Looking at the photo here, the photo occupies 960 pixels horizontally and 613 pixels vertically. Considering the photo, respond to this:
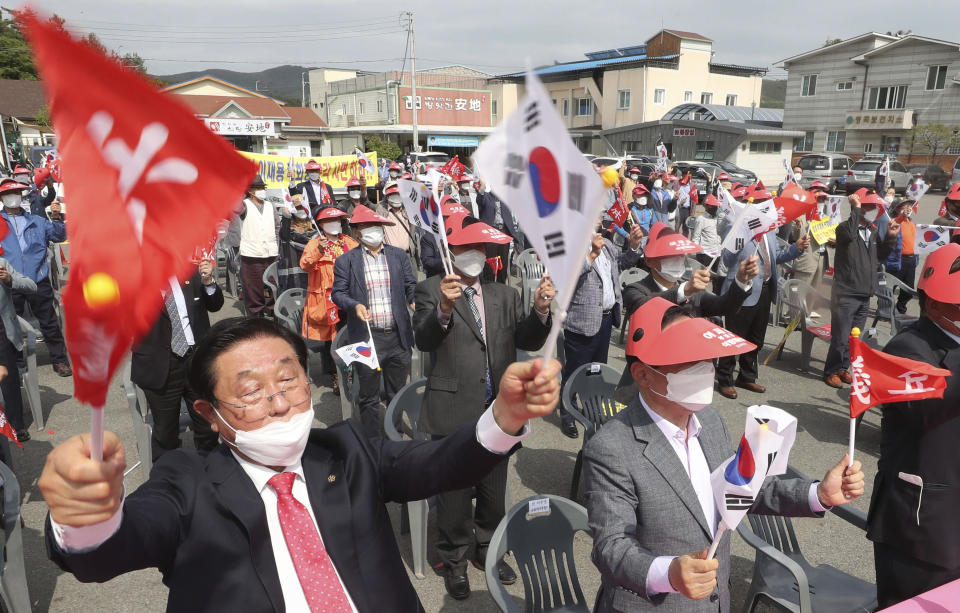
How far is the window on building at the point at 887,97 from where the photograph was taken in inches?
1575

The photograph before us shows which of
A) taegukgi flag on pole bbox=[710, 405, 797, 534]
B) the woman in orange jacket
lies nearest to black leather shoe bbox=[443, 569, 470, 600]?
taegukgi flag on pole bbox=[710, 405, 797, 534]

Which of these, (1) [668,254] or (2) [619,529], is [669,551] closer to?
(2) [619,529]

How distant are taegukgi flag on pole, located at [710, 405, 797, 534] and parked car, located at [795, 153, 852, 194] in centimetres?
3027

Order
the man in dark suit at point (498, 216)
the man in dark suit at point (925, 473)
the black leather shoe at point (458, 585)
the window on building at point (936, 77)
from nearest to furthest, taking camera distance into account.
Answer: the man in dark suit at point (925, 473) → the black leather shoe at point (458, 585) → the man in dark suit at point (498, 216) → the window on building at point (936, 77)

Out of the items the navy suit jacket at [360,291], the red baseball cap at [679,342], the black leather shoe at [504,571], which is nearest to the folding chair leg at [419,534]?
the black leather shoe at [504,571]

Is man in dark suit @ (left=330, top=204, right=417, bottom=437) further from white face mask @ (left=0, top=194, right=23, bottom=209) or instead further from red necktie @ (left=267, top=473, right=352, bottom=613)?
white face mask @ (left=0, top=194, right=23, bottom=209)

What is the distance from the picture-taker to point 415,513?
150 inches

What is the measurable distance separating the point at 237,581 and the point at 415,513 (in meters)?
2.37

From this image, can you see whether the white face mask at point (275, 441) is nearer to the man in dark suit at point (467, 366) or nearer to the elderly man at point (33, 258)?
the man in dark suit at point (467, 366)

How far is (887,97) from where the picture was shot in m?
40.8

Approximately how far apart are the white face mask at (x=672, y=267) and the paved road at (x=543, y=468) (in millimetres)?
1903

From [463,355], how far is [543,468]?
2.00 meters

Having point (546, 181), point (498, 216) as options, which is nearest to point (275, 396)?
point (546, 181)

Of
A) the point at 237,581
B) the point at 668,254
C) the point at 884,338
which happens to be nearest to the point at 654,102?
the point at 884,338
